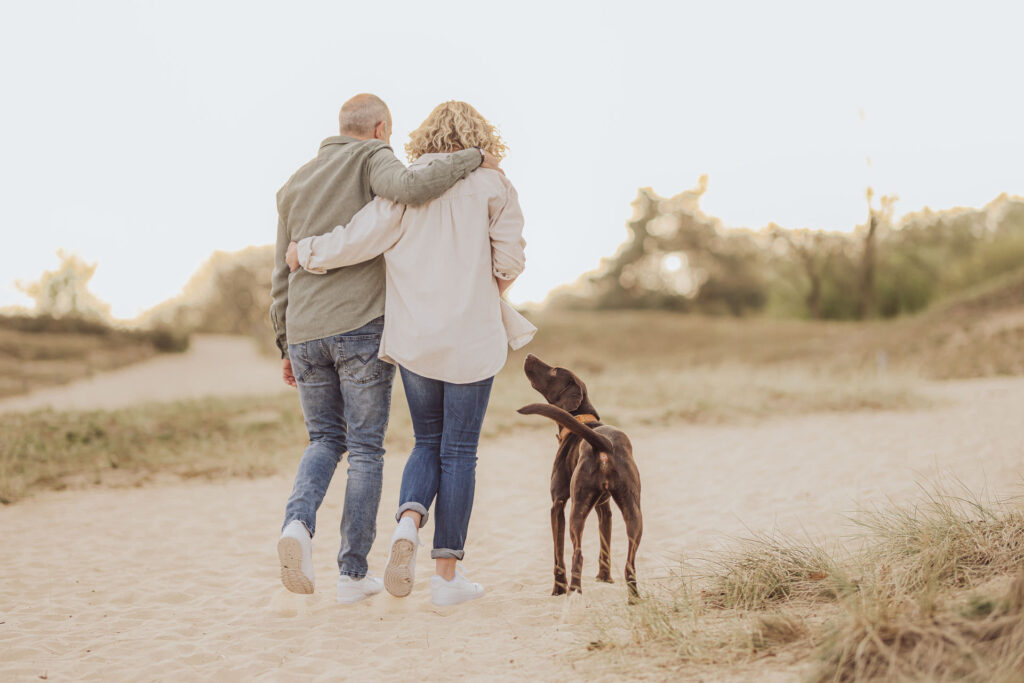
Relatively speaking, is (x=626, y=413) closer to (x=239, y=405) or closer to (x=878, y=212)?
(x=239, y=405)

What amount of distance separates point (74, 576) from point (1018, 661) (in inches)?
177

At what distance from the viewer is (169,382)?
21.0 metres

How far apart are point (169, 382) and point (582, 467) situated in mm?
20117

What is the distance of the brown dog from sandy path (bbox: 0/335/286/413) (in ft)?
33.7

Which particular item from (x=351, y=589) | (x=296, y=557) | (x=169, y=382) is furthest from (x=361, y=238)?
(x=169, y=382)

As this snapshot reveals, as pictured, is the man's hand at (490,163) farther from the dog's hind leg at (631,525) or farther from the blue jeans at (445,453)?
the dog's hind leg at (631,525)

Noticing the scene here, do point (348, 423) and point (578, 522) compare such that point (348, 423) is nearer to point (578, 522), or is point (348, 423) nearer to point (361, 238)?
point (361, 238)

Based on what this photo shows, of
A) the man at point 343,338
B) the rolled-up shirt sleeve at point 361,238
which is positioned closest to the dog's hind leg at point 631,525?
the man at point 343,338

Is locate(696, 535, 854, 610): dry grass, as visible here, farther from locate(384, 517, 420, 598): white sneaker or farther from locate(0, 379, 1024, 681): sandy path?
locate(384, 517, 420, 598): white sneaker

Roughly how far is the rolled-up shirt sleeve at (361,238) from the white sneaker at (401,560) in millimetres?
1098

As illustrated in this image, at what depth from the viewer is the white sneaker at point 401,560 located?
3188 millimetres

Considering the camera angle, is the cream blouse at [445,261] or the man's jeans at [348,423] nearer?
the cream blouse at [445,261]

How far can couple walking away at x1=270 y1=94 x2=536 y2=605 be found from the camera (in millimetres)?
3215

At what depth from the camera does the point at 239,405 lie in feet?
38.6
